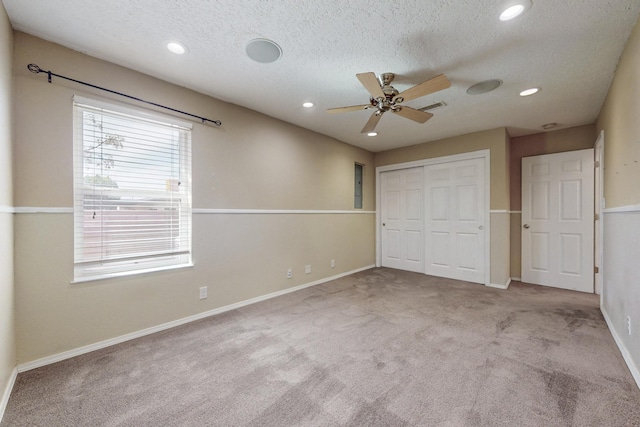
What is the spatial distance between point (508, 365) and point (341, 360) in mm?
1190

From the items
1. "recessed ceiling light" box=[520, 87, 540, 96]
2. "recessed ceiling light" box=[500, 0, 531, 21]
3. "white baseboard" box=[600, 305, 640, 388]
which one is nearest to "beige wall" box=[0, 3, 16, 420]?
"recessed ceiling light" box=[500, 0, 531, 21]

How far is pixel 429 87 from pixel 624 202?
176cm

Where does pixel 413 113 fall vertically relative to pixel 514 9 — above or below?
below

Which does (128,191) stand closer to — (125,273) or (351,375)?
(125,273)

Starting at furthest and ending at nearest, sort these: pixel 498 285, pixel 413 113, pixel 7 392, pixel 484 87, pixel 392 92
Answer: pixel 498 285, pixel 484 87, pixel 413 113, pixel 392 92, pixel 7 392

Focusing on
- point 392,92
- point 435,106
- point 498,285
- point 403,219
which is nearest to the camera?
point 392,92

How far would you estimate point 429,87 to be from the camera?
78.5 inches

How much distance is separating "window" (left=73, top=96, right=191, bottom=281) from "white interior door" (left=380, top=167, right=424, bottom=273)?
3.65 metres

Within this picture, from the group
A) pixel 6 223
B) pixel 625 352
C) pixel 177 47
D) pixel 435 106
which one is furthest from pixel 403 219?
pixel 6 223

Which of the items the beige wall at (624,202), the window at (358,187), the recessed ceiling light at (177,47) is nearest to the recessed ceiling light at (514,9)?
the beige wall at (624,202)

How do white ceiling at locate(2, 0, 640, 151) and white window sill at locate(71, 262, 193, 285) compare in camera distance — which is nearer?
white ceiling at locate(2, 0, 640, 151)

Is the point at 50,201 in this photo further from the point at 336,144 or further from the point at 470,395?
the point at 336,144

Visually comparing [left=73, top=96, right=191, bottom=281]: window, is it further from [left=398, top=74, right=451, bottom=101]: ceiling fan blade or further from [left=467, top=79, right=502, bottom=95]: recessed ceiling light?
[left=467, top=79, right=502, bottom=95]: recessed ceiling light

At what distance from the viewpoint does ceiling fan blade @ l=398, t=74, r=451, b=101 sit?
188 centimetres
